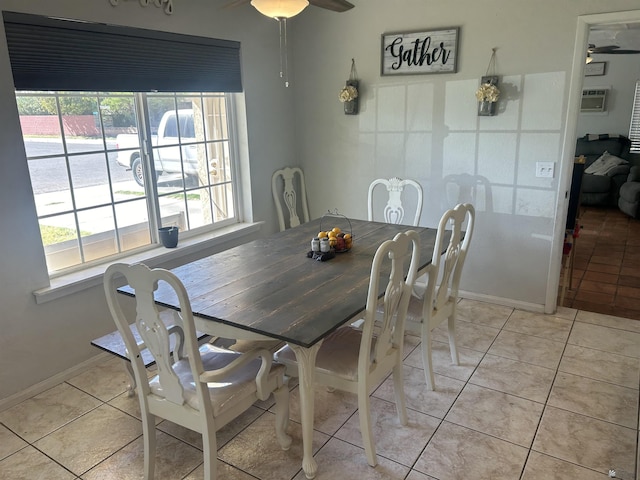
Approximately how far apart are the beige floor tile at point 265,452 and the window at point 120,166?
158 cm

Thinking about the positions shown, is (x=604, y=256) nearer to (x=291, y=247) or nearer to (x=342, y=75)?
(x=342, y=75)

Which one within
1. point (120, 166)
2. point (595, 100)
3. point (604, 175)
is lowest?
point (604, 175)

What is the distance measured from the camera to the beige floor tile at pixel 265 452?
2096 millimetres

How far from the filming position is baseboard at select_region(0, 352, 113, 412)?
8.50 feet

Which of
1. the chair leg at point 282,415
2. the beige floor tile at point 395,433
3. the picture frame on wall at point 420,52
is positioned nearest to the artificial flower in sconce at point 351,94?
the picture frame on wall at point 420,52

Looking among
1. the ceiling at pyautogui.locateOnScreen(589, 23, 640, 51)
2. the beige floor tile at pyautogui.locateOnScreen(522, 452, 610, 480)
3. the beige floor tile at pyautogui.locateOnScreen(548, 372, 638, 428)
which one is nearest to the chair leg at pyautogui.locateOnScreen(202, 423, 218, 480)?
the beige floor tile at pyautogui.locateOnScreen(522, 452, 610, 480)

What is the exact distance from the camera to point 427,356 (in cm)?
264

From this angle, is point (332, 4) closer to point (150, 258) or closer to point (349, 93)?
point (349, 93)

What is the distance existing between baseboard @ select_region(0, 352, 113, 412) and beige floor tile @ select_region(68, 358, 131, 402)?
0.03 meters

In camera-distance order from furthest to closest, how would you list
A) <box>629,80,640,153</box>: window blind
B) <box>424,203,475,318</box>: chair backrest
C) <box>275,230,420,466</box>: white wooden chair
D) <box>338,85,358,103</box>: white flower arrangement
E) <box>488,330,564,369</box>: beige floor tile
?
1. <box>629,80,640,153</box>: window blind
2. <box>338,85,358,103</box>: white flower arrangement
3. <box>488,330,564,369</box>: beige floor tile
4. <box>424,203,475,318</box>: chair backrest
5. <box>275,230,420,466</box>: white wooden chair

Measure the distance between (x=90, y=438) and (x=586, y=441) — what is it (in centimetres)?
240

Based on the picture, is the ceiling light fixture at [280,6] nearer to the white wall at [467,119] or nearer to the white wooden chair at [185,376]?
the white wooden chair at [185,376]

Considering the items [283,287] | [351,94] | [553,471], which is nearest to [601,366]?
[553,471]

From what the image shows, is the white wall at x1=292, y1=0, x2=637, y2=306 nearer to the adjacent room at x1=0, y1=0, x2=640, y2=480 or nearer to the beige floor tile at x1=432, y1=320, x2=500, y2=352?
the adjacent room at x1=0, y1=0, x2=640, y2=480
